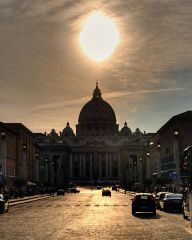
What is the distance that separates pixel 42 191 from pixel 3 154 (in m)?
37.5

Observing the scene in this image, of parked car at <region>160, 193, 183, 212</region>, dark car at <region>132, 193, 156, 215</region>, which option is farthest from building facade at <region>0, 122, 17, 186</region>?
dark car at <region>132, 193, 156, 215</region>

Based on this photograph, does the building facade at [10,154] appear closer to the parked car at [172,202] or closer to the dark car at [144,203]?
the parked car at [172,202]

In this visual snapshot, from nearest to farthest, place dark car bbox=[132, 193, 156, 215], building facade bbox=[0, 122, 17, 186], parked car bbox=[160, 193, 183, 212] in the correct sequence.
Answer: dark car bbox=[132, 193, 156, 215] < parked car bbox=[160, 193, 183, 212] < building facade bbox=[0, 122, 17, 186]

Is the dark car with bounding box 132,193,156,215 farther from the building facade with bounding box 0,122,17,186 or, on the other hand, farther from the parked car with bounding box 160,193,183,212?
the building facade with bounding box 0,122,17,186

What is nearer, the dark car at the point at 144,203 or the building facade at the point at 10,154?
the dark car at the point at 144,203

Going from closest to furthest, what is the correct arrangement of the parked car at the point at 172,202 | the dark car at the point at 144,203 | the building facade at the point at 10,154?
the dark car at the point at 144,203 < the parked car at the point at 172,202 < the building facade at the point at 10,154

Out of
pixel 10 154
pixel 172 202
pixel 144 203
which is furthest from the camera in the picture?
pixel 10 154

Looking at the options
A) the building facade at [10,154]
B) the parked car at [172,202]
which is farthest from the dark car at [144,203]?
the building facade at [10,154]

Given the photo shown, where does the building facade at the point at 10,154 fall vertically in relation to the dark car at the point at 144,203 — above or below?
above

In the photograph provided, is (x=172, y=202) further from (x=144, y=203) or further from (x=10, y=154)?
(x=10, y=154)

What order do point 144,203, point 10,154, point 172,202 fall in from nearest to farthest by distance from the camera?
point 144,203, point 172,202, point 10,154

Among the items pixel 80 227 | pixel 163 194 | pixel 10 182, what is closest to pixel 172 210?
pixel 163 194

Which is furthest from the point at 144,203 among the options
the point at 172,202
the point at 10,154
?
the point at 10,154

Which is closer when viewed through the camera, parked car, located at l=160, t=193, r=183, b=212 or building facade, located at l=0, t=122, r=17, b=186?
parked car, located at l=160, t=193, r=183, b=212
